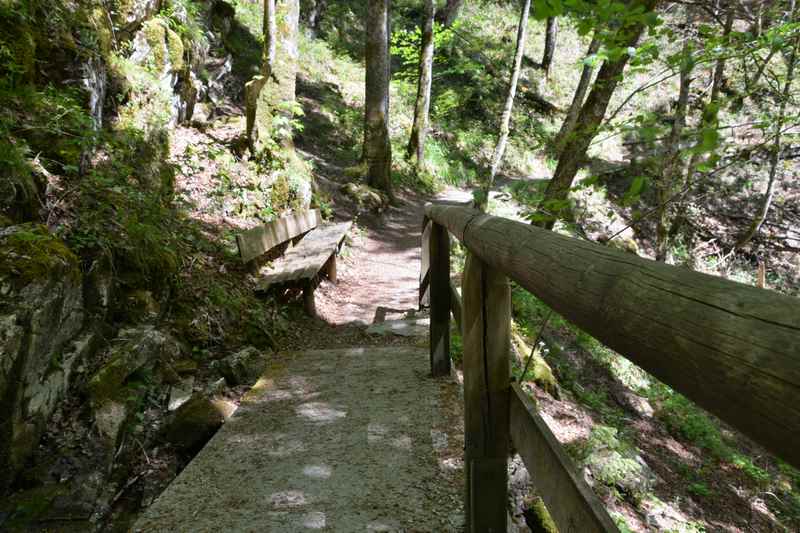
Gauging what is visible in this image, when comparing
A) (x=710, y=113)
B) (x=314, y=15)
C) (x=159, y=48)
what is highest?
(x=314, y=15)

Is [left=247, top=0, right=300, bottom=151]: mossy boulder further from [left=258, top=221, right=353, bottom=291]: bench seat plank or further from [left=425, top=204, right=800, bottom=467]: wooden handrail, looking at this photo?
[left=425, top=204, right=800, bottom=467]: wooden handrail

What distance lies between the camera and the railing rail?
53 centimetres

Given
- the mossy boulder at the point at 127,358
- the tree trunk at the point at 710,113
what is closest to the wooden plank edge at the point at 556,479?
the tree trunk at the point at 710,113

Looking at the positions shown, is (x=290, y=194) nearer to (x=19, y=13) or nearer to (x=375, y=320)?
(x=375, y=320)

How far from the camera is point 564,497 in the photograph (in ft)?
4.11

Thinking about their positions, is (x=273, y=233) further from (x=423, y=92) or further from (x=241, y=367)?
(x=423, y=92)

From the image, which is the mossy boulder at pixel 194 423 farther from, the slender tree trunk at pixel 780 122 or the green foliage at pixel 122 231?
the slender tree trunk at pixel 780 122

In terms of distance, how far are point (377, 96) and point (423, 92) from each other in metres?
4.17

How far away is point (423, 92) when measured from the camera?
15.6 meters

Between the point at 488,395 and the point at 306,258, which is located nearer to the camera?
the point at 488,395

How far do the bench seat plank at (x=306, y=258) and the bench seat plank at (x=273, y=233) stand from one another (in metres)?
0.19

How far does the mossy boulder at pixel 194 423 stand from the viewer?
3.24 m

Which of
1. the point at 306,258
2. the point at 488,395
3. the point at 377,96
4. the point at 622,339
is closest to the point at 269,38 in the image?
the point at 377,96

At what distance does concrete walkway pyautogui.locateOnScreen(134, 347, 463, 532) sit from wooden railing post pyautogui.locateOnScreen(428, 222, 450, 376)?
0.58 feet
